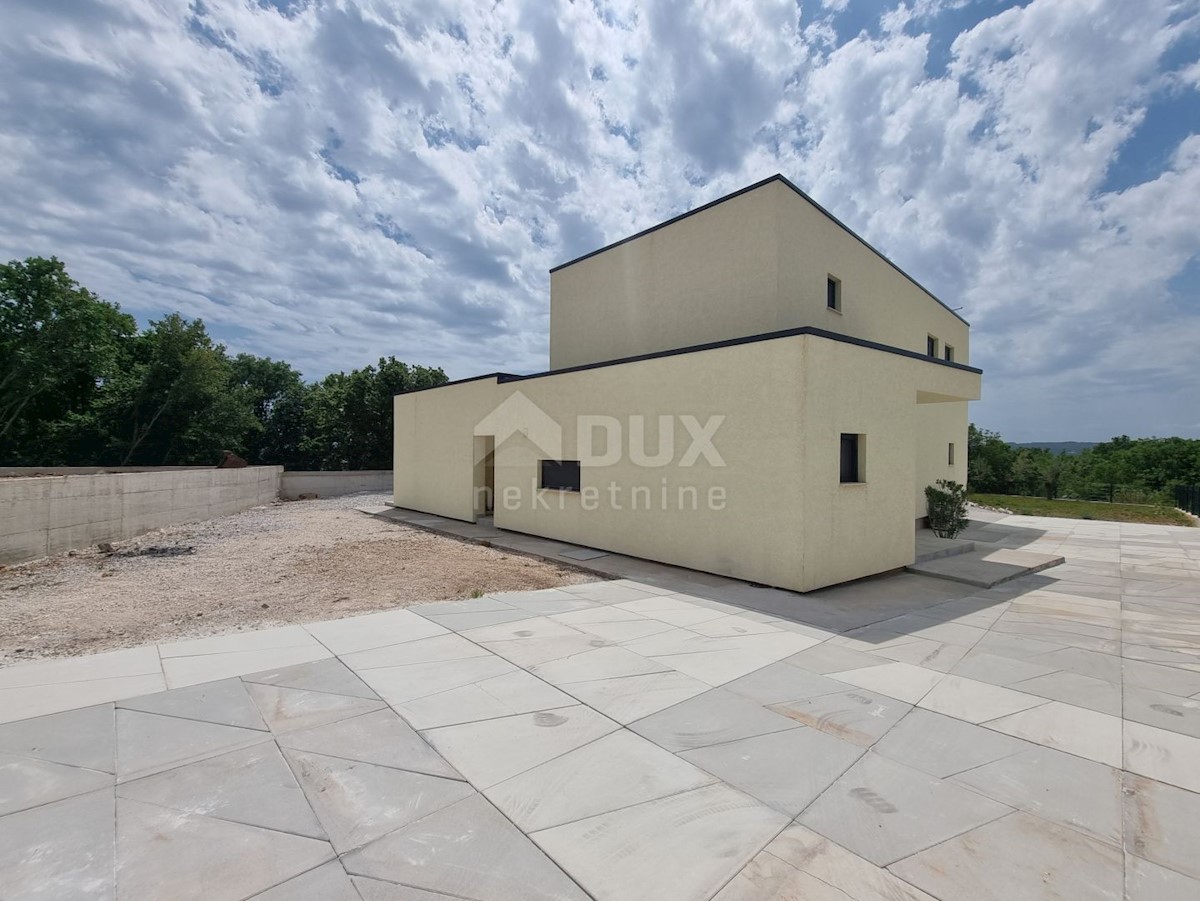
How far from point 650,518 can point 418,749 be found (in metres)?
6.41

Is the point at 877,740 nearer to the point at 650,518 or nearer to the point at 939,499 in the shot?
the point at 650,518

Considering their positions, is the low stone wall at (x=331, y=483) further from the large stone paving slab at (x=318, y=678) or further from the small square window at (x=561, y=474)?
the large stone paving slab at (x=318, y=678)

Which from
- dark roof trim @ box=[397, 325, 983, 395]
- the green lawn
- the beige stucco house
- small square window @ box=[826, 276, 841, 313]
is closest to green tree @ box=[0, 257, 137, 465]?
the beige stucco house

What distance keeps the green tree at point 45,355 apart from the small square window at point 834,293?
28.8 meters

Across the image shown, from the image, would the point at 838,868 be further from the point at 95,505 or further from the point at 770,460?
the point at 95,505

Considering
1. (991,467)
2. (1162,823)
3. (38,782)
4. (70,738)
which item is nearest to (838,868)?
(1162,823)

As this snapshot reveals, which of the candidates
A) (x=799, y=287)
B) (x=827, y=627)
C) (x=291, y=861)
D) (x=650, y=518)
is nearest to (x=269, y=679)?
(x=291, y=861)

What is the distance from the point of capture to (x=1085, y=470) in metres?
40.2

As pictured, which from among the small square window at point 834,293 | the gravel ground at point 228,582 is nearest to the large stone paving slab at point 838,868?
the gravel ground at point 228,582

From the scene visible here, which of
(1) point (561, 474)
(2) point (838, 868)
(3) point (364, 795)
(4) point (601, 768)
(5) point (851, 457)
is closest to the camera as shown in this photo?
(2) point (838, 868)

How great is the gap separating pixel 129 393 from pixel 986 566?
1350 inches

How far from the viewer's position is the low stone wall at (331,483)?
2175cm

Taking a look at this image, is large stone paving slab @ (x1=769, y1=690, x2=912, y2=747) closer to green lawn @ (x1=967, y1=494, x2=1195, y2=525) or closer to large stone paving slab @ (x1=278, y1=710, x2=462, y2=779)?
large stone paving slab @ (x1=278, y1=710, x2=462, y2=779)

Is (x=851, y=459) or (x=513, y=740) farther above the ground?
(x=851, y=459)
